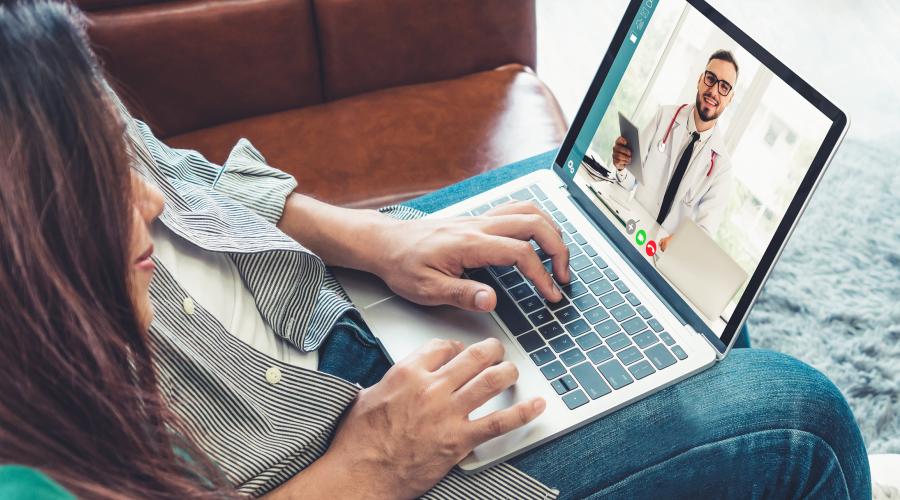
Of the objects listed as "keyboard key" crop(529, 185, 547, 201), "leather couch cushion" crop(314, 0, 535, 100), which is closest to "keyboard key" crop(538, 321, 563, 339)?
"keyboard key" crop(529, 185, 547, 201)

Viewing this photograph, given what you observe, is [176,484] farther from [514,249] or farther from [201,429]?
[514,249]

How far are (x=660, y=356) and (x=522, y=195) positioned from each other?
0.30 meters

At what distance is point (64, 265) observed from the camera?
1.60ft

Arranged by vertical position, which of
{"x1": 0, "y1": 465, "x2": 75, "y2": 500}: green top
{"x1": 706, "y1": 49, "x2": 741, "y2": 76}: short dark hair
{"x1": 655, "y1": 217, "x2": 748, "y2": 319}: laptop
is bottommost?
{"x1": 0, "y1": 465, "x2": 75, "y2": 500}: green top

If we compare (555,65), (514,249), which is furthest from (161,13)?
(555,65)

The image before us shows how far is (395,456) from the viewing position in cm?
72

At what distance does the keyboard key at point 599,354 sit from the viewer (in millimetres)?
809

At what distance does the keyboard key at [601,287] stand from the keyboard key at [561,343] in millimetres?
69

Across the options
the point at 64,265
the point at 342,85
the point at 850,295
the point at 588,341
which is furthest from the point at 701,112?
the point at 850,295

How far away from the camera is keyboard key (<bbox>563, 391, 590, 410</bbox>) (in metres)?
0.77

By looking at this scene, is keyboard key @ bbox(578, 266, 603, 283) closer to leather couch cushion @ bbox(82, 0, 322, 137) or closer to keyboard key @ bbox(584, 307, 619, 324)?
keyboard key @ bbox(584, 307, 619, 324)

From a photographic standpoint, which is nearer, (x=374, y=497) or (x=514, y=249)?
(x=374, y=497)

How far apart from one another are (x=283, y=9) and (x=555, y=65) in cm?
97

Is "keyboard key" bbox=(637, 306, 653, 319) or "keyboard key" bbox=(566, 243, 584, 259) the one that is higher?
"keyboard key" bbox=(637, 306, 653, 319)
